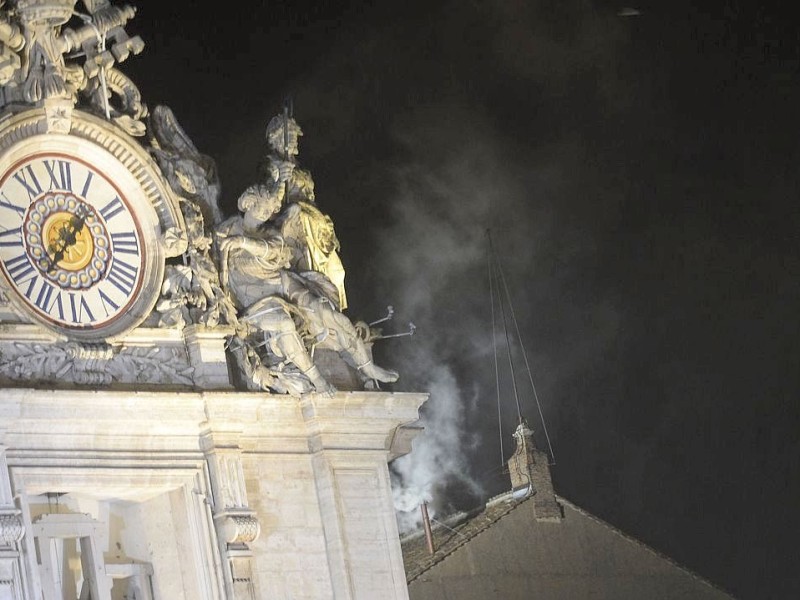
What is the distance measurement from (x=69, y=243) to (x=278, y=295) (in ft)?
6.08

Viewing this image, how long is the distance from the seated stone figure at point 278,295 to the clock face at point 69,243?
89 centimetres

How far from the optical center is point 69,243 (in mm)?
19422

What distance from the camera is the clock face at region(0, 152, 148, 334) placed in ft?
62.5

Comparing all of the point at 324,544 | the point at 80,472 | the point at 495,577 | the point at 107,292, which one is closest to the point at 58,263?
the point at 107,292

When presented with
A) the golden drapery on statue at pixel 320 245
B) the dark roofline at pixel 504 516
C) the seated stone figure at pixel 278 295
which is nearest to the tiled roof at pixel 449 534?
the dark roofline at pixel 504 516

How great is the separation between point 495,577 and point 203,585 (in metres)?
11.5

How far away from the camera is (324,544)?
20.1 m

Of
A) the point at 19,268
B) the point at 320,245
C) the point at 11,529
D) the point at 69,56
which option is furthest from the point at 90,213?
the point at 11,529

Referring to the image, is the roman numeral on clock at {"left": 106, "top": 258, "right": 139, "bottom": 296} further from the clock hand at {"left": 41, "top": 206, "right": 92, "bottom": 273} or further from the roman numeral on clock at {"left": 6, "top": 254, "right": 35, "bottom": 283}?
the roman numeral on clock at {"left": 6, "top": 254, "right": 35, "bottom": 283}

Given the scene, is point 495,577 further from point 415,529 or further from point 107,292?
point 107,292

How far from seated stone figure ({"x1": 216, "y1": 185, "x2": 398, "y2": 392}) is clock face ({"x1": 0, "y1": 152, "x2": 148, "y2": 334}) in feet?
2.93

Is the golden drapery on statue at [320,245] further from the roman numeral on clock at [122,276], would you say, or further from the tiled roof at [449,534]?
the tiled roof at [449,534]

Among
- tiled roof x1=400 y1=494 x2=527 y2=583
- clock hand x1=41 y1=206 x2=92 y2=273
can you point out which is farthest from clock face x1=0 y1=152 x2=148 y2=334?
tiled roof x1=400 y1=494 x2=527 y2=583

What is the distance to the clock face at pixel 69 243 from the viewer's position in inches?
750
